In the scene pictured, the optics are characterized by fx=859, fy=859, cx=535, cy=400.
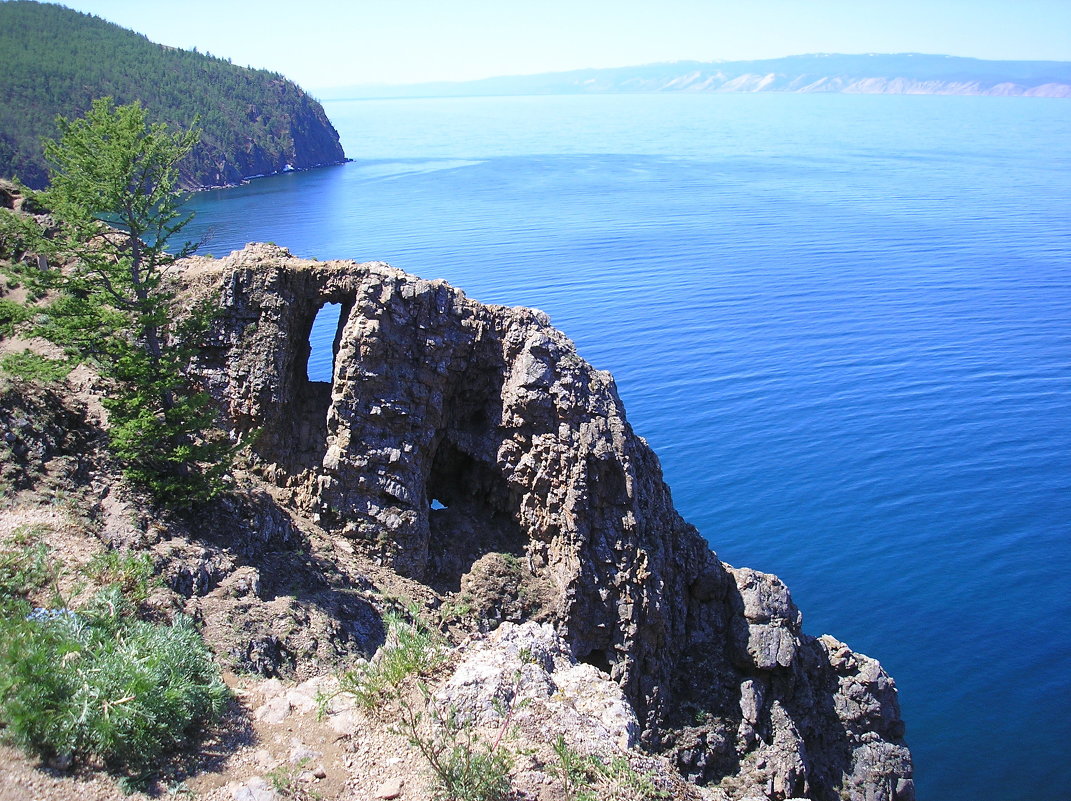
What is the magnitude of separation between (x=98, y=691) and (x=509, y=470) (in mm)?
15506

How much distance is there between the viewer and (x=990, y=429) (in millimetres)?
56969

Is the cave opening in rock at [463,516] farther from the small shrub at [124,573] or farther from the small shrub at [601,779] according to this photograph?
the small shrub at [601,779]

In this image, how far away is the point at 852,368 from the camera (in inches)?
2584

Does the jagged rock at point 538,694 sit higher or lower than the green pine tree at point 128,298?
lower

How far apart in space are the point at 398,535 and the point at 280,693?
33.2 feet

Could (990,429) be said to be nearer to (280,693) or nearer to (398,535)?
(398,535)

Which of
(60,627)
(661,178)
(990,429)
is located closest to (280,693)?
(60,627)

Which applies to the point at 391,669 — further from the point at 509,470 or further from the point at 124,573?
the point at 509,470

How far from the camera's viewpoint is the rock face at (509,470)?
26125 millimetres

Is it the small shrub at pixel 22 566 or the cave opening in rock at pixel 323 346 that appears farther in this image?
the cave opening in rock at pixel 323 346

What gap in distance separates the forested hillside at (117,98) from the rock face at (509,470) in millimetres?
121701

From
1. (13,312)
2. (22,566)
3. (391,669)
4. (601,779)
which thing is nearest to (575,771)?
(601,779)

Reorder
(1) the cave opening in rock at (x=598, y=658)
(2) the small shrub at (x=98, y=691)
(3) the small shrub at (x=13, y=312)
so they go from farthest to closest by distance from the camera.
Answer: (1) the cave opening in rock at (x=598, y=658)
(3) the small shrub at (x=13, y=312)
(2) the small shrub at (x=98, y=691)

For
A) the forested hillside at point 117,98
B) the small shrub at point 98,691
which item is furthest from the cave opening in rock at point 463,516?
the forested hillside at point 117,98
